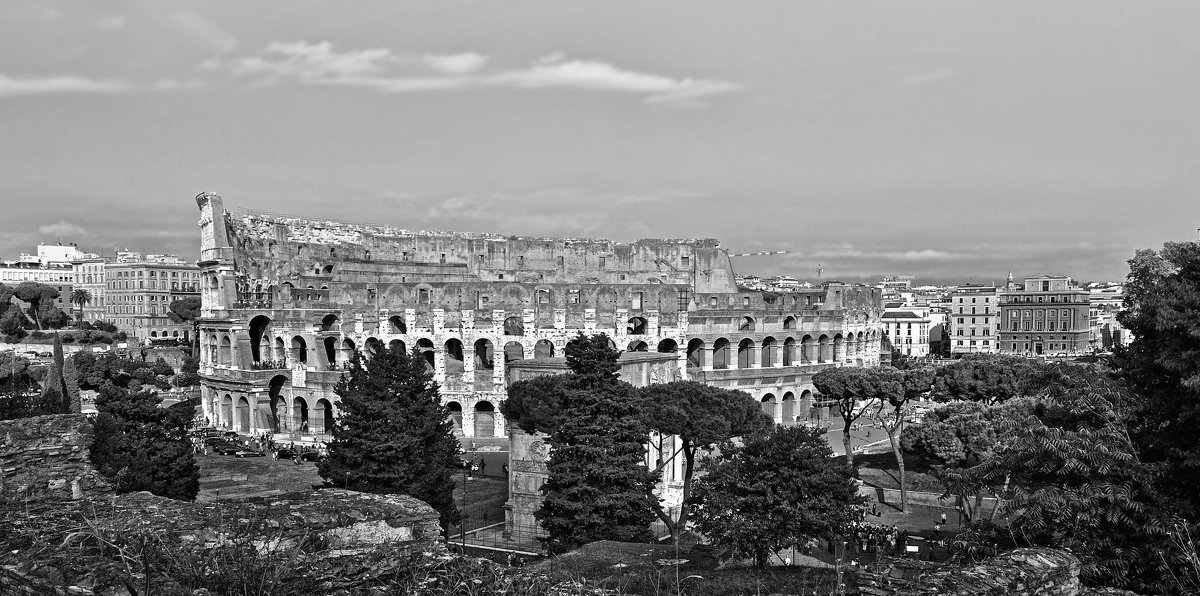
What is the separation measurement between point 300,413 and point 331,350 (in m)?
5.19

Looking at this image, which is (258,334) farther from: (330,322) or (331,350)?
(330,322)

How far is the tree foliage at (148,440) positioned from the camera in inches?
853

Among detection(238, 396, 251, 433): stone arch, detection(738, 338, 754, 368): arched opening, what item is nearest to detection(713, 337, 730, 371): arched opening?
detection(738, 338, 754, 368): arched opening

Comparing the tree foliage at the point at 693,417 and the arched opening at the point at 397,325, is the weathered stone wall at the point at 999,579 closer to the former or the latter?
the tree foliage at the point at 693,417

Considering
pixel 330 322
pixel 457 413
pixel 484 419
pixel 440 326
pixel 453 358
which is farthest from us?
pixel 453 358

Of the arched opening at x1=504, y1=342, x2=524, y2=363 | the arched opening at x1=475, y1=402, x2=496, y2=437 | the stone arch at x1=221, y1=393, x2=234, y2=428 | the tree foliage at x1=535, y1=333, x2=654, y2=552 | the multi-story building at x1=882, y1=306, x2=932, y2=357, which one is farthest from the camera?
the multi-story building at x1=882, y1=306, x2=932, y2=357

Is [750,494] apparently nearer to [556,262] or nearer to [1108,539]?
[1108,539]

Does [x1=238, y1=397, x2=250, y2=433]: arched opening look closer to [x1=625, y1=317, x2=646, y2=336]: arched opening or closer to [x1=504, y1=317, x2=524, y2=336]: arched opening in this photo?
[x1=504, y1=317, x2=524, y2=336]: arched opening

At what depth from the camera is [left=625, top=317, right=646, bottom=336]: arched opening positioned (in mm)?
49656

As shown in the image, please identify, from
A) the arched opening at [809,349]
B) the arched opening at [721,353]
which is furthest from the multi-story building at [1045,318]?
the arched opening at [721,353]

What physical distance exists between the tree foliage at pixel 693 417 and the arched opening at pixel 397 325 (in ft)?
91.0

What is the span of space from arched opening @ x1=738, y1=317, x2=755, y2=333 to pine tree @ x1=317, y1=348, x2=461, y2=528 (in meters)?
29.4

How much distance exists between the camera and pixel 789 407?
51625 mm

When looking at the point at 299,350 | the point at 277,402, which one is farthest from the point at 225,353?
the point at 299,350
